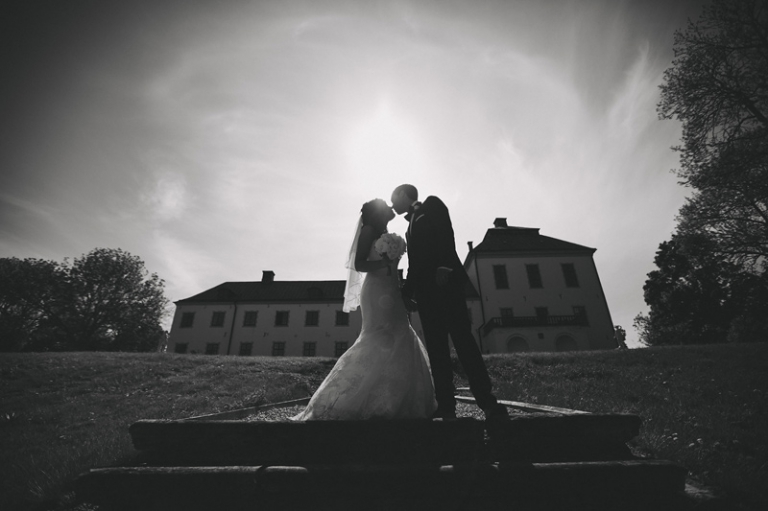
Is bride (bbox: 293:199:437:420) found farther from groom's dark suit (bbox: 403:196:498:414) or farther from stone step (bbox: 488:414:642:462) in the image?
stone step (bbox: 488:414:642:462)

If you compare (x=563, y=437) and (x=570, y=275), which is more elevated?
(x=570, y=275)

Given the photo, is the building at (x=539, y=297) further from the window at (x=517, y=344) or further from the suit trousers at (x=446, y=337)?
the suit trousers at (x=446, y=337)

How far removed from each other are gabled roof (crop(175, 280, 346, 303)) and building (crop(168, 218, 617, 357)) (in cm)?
11

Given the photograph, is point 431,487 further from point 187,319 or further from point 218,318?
point 187,319

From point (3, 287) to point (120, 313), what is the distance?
37.5 feet

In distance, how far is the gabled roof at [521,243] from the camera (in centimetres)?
2959

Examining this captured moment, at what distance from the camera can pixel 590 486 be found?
209 cm

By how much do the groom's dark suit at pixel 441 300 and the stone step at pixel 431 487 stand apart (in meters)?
0.80

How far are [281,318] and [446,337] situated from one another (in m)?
32.7

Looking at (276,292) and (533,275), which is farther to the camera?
(276,292)

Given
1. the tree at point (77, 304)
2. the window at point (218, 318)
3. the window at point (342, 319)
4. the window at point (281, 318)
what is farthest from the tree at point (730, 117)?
the tree at point (77, 304)

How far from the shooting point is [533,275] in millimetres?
29156

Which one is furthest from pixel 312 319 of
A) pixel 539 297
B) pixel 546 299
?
Answer: pixel 546 299

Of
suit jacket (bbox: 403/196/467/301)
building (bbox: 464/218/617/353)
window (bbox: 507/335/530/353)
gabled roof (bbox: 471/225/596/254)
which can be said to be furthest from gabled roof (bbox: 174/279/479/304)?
suit jacket (bbox: 403/196/467/301)
